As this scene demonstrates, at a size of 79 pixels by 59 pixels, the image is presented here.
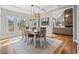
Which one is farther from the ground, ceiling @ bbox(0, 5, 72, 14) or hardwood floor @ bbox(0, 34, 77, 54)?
ceiling @ bbox(0, 5, 72, 14)

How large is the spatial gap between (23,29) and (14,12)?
410 millimetres

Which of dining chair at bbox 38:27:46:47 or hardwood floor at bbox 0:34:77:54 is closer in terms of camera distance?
hardwood floor at bbox 0:34:77:54

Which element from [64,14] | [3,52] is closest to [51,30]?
[64,14]

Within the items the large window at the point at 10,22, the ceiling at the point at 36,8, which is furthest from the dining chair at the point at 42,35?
the large window at the point at 10,22

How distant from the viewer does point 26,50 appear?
207 cm

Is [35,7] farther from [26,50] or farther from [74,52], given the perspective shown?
[74,52]

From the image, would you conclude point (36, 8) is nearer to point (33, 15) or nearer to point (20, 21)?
point (33, 15)

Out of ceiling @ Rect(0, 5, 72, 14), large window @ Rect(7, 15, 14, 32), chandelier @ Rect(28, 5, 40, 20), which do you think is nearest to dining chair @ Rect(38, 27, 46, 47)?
chandelier @ Rect(28, 5, 40, 20)

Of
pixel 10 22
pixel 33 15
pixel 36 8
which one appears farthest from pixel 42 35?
pixel 10 22

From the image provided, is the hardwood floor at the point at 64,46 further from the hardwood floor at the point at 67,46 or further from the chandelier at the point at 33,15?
the chandelier at the point at 33,15

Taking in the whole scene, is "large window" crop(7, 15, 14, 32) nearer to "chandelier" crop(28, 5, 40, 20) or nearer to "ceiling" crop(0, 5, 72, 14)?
"ceiling" crop(0, 5, 72, 14)

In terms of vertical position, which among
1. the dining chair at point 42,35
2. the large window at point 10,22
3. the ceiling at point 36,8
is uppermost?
the ceiling at point 36,8

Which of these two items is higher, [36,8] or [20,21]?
[36,8]

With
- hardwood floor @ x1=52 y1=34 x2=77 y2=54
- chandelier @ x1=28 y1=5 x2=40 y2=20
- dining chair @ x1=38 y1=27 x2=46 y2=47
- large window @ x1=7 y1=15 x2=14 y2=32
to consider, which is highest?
chandelier @ x1=28 y1=5 x2=40 y2=20
